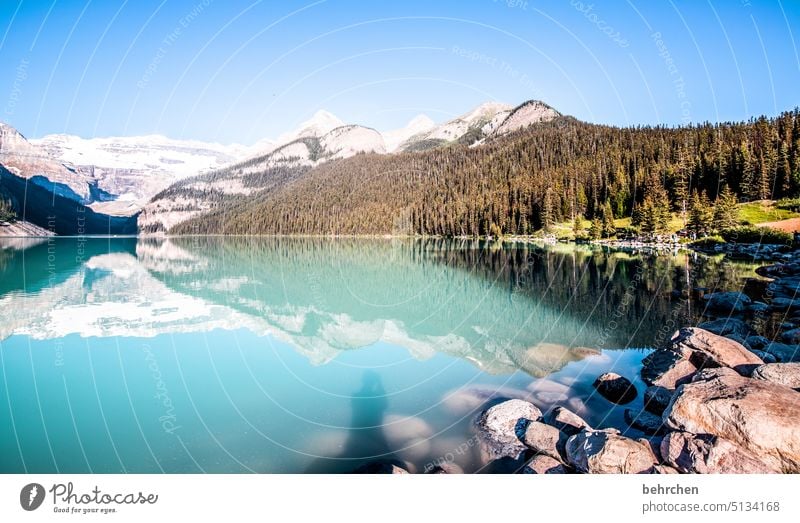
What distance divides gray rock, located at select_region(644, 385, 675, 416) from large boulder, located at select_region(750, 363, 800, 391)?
1852 millimetres

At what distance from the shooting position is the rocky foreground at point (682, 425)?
6.19 m

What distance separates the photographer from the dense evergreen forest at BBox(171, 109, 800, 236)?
67.8 m

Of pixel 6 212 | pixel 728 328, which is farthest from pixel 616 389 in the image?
pixel 6 212

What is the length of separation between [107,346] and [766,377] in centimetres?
2096

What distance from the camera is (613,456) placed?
6.65 m

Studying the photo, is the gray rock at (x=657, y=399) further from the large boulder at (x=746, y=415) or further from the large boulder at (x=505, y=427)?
the large boulder at (x=505, y=427)

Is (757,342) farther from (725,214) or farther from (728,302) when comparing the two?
(725,214)

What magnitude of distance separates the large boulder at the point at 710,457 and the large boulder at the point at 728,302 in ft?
55.2

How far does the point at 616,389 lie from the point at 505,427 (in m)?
4.11

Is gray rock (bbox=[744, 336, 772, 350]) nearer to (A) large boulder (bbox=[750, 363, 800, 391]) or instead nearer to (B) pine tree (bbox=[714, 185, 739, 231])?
(A) large boulder (bbox=[750, 363, 800, 391])

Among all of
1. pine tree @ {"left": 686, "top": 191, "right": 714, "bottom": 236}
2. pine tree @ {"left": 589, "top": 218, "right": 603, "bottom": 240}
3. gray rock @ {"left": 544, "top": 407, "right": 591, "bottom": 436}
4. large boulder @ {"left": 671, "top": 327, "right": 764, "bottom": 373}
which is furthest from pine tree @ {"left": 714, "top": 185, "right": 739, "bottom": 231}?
gray rock @ {"left": 544, "top": 407, "right": 591, "bottom": 436}

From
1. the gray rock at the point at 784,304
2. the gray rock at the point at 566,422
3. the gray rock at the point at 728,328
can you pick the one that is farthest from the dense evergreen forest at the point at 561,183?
the gray rock at the point at 566,422
